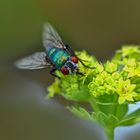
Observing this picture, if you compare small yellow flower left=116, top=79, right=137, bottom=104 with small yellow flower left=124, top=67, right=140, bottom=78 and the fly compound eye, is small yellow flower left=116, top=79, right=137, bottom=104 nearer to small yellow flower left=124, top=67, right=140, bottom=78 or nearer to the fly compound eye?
small yellow flower left=124, top=67, right=140, bottom=78

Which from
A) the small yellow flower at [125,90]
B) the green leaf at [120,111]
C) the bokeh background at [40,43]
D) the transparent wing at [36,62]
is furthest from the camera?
the bokeh background at [40,43]

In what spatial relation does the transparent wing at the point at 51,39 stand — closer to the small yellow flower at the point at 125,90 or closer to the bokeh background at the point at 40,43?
the small yellow flower at the point at 125,90

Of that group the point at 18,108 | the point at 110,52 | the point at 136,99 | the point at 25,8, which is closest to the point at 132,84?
the point at 136,99

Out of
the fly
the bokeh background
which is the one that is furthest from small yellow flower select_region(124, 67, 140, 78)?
the bokeh background

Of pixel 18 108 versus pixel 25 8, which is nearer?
pixel 18 108

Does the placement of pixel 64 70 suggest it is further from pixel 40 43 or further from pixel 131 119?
pixel 40 43

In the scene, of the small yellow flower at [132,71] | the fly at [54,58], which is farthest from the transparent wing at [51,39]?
the small yellow flower at [132,71]

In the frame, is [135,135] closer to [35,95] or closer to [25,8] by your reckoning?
[35,95]
